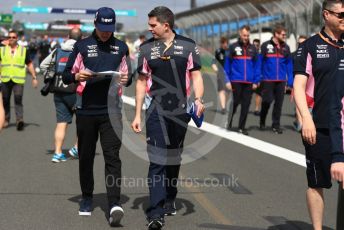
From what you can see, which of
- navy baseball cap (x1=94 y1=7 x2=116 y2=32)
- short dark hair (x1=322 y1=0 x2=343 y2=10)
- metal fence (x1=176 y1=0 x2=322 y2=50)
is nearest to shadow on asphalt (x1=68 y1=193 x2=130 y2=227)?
navy baseball cap (x1=94 y1=7 x2=116 y2=32)

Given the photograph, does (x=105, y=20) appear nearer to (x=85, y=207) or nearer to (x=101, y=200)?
(x=85, y=207)

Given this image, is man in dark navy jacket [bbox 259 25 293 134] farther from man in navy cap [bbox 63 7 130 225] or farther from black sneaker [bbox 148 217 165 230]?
black sneaker [bbox 148 217 165 230]

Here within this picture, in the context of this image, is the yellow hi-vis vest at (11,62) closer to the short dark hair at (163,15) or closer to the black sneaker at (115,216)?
the short dark hair at (163,15)

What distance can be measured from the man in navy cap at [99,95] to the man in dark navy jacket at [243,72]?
23.0ft

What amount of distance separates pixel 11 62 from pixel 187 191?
6935 mm

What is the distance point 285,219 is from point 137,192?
1.94 m

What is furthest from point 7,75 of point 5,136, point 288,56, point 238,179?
point 238,179

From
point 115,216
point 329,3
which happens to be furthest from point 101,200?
point 329,3

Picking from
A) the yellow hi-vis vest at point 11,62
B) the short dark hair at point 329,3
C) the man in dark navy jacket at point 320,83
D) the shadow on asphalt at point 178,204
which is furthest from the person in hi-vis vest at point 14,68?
the short dark hair at point 329,3

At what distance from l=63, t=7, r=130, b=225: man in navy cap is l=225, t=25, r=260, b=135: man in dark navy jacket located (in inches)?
276

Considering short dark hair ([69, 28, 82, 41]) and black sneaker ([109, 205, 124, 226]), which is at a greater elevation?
short dark hair ([69, 28, 82, 41])

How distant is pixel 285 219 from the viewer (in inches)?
279

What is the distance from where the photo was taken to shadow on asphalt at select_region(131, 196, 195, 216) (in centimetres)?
748

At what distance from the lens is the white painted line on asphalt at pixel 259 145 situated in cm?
1123
